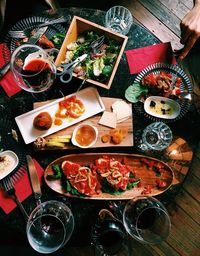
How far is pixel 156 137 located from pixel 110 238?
0.72 metres

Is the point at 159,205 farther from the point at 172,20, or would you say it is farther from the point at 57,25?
Result: the point at 172,20

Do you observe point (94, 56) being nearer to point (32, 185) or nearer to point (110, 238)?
point (32, 185)

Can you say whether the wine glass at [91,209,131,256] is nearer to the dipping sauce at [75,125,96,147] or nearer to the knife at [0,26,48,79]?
the dipping sauce at [75,125,96,147]

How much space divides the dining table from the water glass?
4 centimetres

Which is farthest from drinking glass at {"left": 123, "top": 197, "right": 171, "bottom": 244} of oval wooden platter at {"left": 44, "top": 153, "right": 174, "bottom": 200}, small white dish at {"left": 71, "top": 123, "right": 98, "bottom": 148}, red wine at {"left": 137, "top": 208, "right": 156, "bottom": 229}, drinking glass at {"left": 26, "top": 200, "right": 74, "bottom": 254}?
small white dish at {"left": 71, "top": 123, "right": 98, "bottom": 148}

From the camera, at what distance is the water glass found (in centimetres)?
251

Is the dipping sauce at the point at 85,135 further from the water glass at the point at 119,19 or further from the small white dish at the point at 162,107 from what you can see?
the water glass at the point at 119,19

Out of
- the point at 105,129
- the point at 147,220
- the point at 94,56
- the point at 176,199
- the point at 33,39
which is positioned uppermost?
the point at 33,39

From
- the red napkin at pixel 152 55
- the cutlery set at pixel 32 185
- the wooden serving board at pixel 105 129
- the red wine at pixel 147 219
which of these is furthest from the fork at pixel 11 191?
the red napkin at pixel 152 55

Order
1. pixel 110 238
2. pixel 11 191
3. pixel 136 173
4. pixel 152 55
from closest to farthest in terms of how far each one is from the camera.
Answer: pixel 110 238 → pixel 11 191 → pixel 136 173 → pixel 152 55

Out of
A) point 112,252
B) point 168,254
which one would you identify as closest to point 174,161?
point 112,252

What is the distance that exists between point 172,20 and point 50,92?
1.72 metres

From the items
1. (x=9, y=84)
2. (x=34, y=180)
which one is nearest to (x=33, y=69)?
(x=9, y=84)

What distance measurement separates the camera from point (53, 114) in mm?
2406
